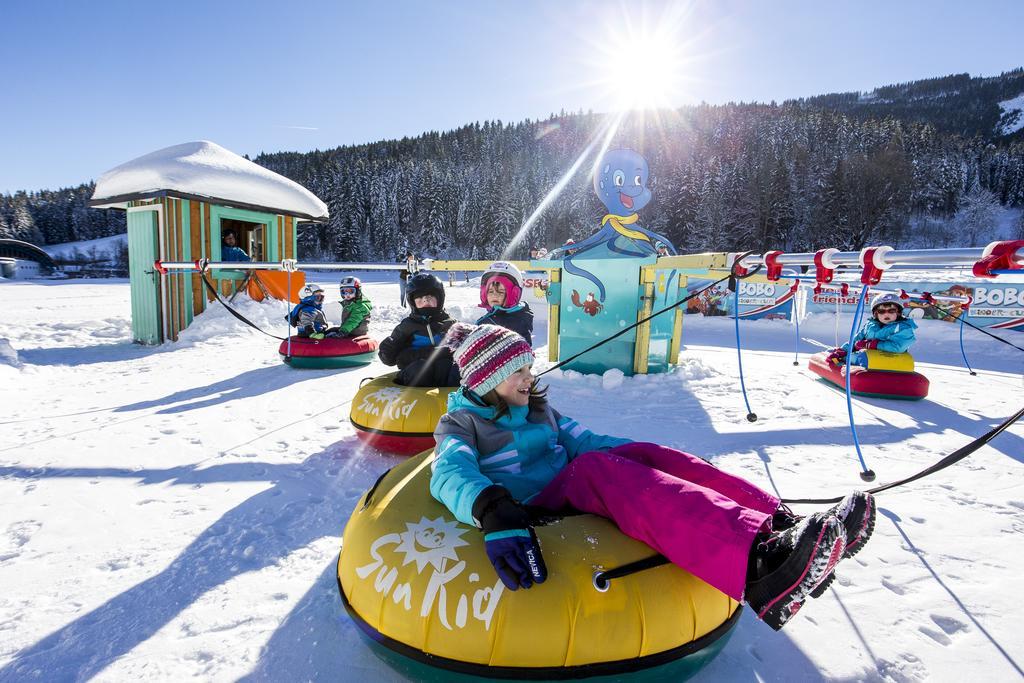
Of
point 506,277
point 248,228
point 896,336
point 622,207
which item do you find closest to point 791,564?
point 506,277

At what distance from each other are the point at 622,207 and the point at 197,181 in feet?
26.7

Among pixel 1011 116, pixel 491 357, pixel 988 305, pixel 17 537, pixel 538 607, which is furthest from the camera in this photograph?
pixel 1011 116

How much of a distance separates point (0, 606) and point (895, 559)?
4360 millimetres

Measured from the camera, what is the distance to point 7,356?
6.88 m

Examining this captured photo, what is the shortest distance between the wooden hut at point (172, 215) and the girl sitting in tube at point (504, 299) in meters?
7.51

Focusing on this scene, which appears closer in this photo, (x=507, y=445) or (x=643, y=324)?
(x=507, y=445)

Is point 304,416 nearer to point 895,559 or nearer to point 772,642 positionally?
point 772,642

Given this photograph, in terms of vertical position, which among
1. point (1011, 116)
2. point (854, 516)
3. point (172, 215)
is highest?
point (1011, 116)

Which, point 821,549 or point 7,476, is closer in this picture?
point 821,549

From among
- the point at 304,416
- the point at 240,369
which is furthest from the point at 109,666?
the point at 240,369

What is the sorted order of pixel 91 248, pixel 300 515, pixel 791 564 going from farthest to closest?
pixel 91 248 → pixel 300 515 → pixel 791 564

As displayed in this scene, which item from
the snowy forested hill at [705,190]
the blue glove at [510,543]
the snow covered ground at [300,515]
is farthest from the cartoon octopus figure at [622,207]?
the snowy forested hill at [705,190]

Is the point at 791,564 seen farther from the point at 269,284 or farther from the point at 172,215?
the point at 269,284

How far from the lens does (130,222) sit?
9.98m
